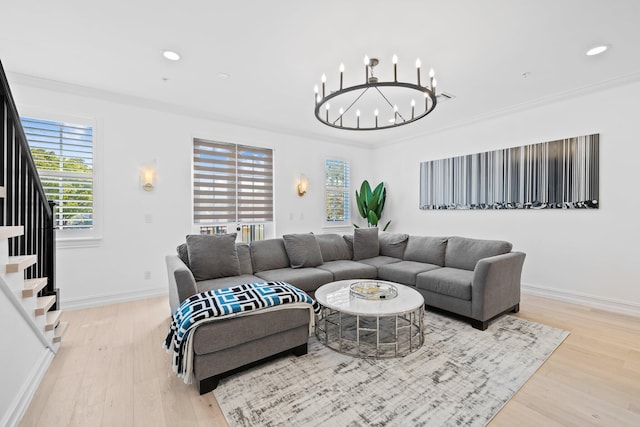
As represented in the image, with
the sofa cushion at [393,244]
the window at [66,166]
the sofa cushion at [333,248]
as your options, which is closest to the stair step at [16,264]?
the window at [66,166]

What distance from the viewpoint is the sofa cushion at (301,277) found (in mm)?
3117

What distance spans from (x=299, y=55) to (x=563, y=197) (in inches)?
144

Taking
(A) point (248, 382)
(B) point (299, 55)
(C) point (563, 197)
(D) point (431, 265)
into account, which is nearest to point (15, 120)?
(B) point (299, 55)

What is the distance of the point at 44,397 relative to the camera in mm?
1806

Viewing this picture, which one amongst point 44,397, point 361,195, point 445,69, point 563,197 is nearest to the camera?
point 44,397

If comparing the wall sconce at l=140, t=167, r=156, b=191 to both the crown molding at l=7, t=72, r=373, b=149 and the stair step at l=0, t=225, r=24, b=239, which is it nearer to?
the crown molding at l=7, t=72, r=373, b=149

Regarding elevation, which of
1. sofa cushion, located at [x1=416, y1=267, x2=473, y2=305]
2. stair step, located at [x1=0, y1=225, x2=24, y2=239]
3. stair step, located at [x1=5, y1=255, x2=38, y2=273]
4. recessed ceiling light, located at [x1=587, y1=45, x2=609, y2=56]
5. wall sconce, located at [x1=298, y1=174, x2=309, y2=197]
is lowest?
sofa cushion, located at [x1=416, y1=267, x2=473, y2=305]

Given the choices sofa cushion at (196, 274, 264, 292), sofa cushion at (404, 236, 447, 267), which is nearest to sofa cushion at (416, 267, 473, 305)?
sofa cushion at (404, 236, 447, 267)

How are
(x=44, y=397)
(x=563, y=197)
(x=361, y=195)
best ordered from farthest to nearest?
1. (x=361, y=195)
2. (x=563, y=197)
3. (x=44, y=397)

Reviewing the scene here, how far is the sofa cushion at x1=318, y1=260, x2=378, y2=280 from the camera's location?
3516 mm

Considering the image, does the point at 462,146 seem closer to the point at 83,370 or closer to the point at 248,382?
the point at 248,382

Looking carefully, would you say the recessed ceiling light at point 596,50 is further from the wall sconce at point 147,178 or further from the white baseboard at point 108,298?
the white baseboard at point 108,298

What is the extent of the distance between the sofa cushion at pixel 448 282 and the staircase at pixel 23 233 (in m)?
3.38

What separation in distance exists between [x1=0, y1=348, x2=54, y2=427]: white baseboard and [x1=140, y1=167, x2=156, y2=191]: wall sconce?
6.98 feet
